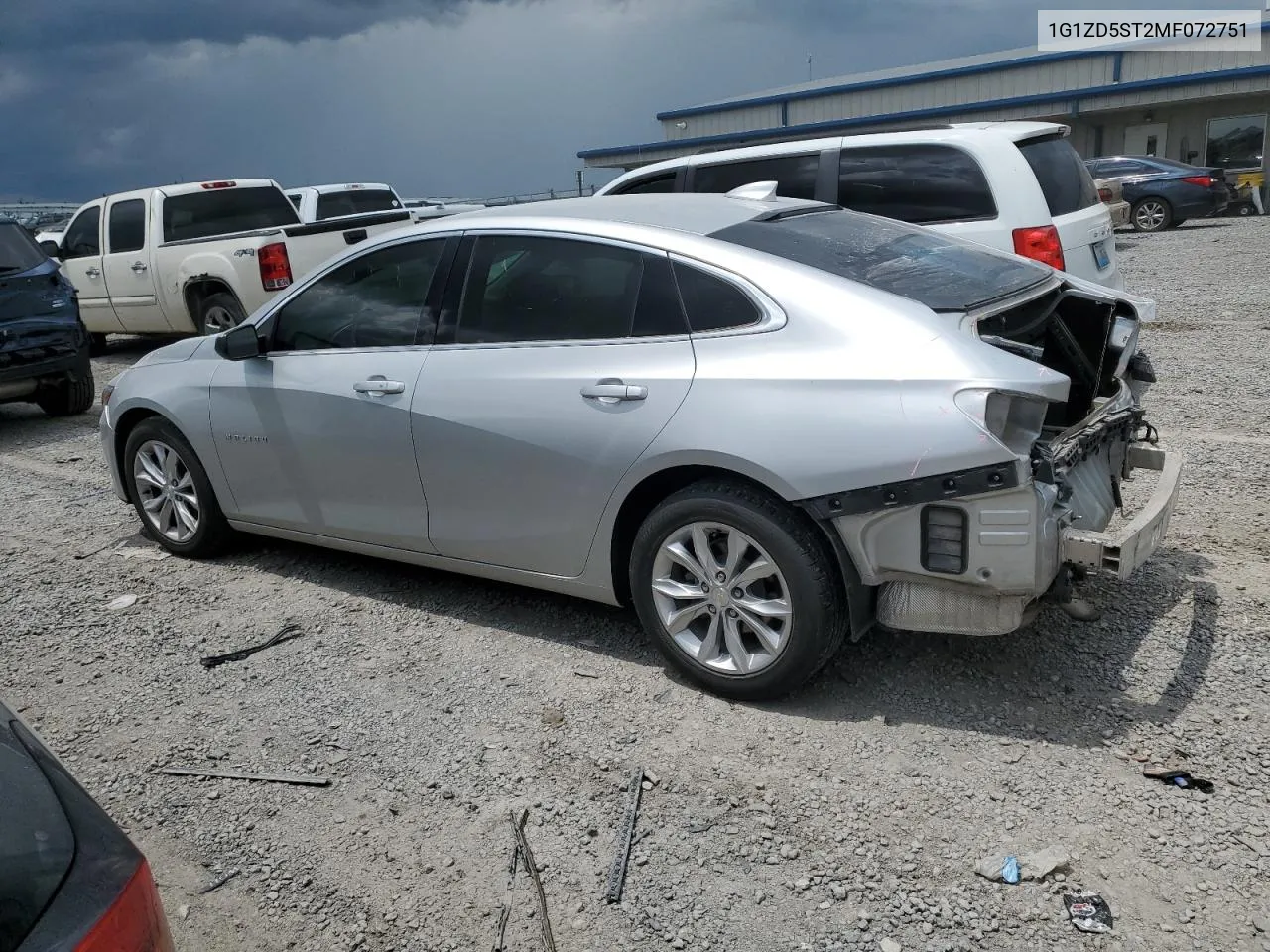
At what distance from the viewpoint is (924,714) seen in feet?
12.5

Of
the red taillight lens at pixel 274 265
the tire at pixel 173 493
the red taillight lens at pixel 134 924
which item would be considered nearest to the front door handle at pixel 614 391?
the red taillight lens at pixel 134 924

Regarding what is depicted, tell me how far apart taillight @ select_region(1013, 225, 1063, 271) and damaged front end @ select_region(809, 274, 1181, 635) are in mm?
3445

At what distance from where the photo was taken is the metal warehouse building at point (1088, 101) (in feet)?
86.9

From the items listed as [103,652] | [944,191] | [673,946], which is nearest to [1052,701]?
[673,946]

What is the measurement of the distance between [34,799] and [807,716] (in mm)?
2572

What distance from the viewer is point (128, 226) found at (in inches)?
494

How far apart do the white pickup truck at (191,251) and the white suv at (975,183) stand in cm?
459

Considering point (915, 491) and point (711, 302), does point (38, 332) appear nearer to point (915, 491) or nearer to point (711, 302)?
point (711, 302)

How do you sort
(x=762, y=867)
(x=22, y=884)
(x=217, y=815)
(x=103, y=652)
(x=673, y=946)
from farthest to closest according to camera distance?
(x=103, y=652), (x=217, y=815), (x=762, y=867), (x=673, y=946), (x=22, y=884)

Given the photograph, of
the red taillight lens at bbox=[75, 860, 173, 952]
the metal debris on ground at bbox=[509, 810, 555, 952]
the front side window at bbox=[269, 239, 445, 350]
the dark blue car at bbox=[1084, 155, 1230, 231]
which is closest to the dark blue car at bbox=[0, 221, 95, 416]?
the front side window at bbox=[269, 239, 445, 350]

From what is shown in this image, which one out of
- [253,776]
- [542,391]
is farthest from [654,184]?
[253,776]

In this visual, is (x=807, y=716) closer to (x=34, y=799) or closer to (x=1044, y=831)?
(x=1044, y=831)

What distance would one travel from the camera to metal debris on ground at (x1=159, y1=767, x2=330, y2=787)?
3.66m

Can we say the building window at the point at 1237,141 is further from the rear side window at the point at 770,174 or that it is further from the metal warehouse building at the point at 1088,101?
the rear side window at the point at 770,174
